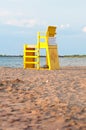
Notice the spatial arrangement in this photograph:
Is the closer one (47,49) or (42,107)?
(42,107)

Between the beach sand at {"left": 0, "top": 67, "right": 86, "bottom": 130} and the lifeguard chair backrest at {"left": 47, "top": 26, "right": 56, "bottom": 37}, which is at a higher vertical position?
the lifeguard chair backrest at {"left": 47, "top": 26, "right": 56, "bottom": 37}

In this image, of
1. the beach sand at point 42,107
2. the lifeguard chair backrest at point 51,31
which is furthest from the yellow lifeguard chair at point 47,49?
the beach sand at point 42,107

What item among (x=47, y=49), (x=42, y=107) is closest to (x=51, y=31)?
(x=47, y=49)

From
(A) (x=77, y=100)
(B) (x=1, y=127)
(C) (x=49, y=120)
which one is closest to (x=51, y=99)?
(A) (x=77, y=100)

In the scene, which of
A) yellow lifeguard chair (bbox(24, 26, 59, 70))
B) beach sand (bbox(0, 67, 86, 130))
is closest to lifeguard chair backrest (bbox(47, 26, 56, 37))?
yellow lifeguard chair (bbox(24, 26, 59, 70))

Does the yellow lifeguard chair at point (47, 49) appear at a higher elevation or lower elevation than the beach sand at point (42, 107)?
higher

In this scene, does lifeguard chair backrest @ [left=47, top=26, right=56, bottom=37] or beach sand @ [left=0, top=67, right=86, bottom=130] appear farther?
lifeguard chair backrest @ [left=47, top=26, right=56, bottom=37]

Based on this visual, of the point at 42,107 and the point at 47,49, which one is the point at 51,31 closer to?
the point at 47,49

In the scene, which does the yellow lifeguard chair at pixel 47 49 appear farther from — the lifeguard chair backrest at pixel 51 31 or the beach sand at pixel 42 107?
the beach sand at pixel 42 107

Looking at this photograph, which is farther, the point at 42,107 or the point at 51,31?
the point at 51,31

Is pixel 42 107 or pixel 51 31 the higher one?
pixel 51 31

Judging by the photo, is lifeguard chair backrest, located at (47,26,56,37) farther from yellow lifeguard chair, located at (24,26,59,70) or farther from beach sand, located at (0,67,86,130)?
beach sand, located at (0,67,86,130)

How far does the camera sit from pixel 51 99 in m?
8.02

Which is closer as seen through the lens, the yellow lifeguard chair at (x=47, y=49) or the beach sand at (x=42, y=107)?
the beach sand at (x=42, y=107)
